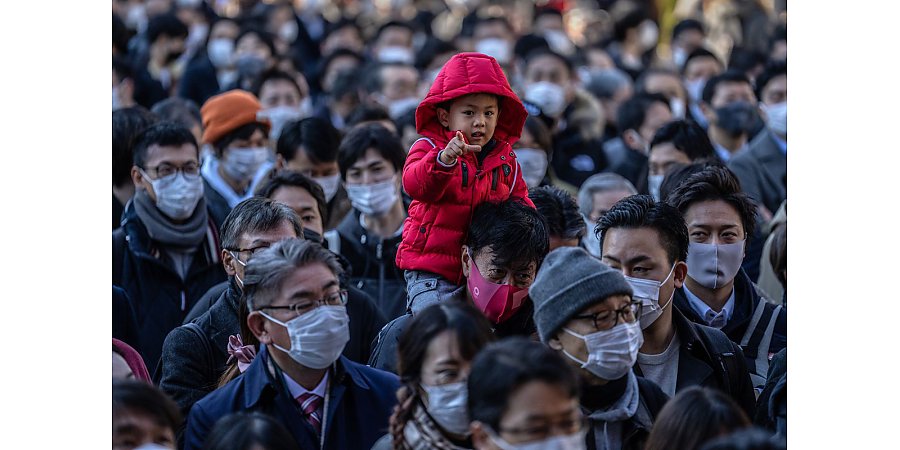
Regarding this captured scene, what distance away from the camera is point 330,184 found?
28.5 feet

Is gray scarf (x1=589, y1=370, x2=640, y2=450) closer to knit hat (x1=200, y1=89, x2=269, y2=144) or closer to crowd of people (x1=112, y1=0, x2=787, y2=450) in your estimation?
Answer: crowd of people (x1=112, y1=0, x2=787, y2=450)

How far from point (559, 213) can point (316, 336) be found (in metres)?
1.93

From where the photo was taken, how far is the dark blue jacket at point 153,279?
7.02 metres

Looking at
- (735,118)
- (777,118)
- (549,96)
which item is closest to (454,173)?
(777,118)

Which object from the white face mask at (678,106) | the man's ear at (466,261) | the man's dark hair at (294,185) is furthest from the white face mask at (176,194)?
the white face mask at (678,106)

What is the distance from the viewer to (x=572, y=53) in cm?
1662

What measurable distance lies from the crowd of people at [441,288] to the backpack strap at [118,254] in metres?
0.02

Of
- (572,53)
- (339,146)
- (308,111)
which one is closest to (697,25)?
(572,53)

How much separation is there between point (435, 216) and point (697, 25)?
12.0 meters

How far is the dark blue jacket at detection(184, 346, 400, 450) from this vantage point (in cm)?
495

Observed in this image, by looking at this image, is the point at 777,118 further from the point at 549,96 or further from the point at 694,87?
the point at 694,87

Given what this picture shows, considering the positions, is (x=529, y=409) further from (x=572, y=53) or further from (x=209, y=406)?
(x=572, y=53)

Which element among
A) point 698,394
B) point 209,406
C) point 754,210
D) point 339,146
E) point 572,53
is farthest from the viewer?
point 572,53

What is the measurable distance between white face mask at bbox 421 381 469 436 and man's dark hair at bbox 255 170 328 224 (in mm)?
2920
